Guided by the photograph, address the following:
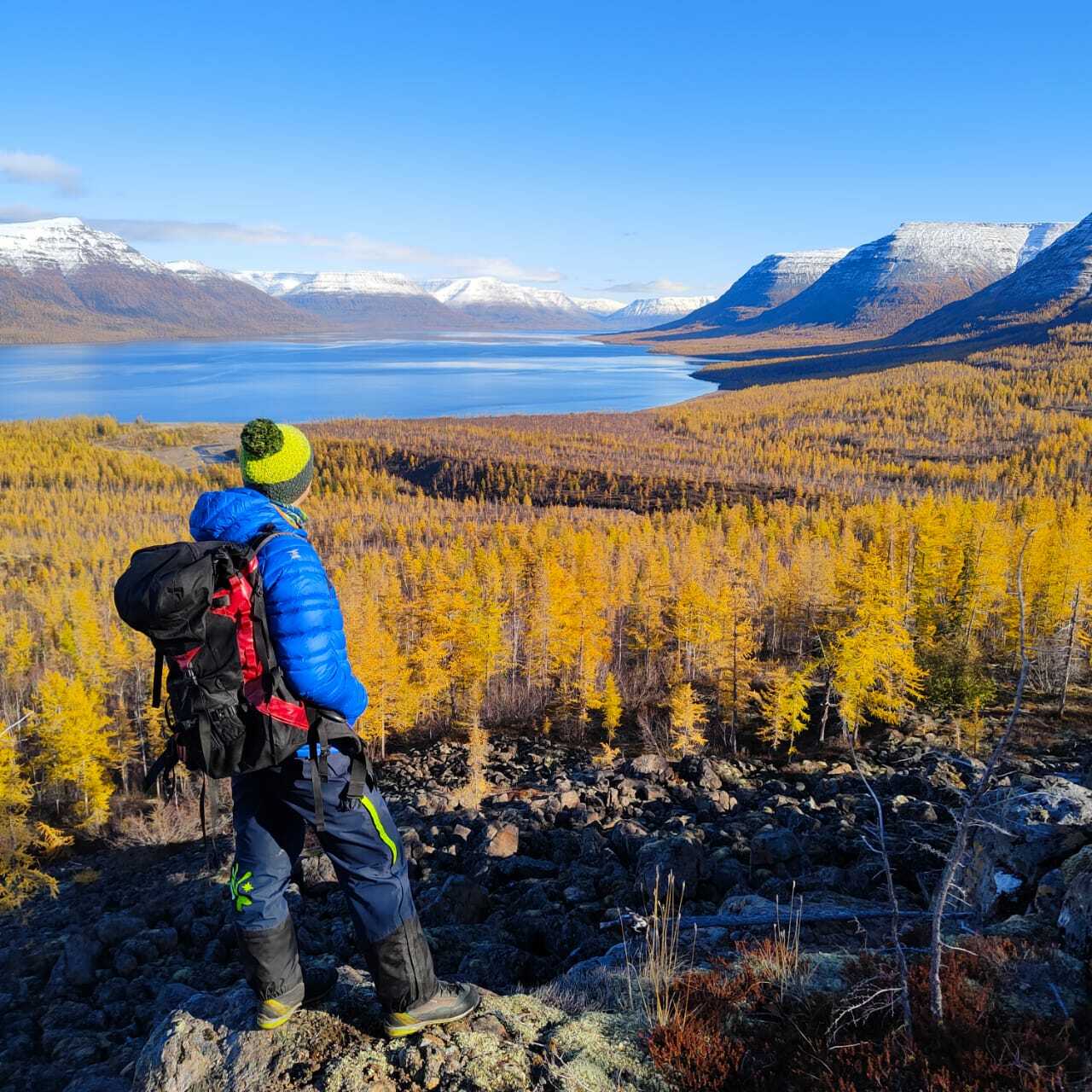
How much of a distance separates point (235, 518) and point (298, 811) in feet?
5.21

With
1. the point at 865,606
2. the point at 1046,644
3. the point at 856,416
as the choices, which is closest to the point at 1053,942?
the point at 865,606

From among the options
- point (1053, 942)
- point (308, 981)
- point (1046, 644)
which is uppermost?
point (308, 981)

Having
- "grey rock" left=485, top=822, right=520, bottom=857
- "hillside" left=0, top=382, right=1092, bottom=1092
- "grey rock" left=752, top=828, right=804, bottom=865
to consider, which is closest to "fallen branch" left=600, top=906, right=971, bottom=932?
"hillside" left=0, top=382, right=1092, bottom=1092

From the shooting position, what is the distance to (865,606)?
81.3 feet

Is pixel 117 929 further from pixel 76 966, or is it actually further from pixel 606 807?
pixel 606 807

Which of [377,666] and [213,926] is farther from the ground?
[213,926]

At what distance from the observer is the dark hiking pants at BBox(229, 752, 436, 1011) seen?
376 cm

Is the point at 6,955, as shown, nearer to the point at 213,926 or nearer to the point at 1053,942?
the point at 213,926

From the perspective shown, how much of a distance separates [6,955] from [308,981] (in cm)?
943

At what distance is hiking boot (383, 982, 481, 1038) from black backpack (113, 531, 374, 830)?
129cm

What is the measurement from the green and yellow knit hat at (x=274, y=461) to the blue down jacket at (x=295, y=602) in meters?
0.16

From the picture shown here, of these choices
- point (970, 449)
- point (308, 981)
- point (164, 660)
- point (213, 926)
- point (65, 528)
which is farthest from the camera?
point (970, 449)

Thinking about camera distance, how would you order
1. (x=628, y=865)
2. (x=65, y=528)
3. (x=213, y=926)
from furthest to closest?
(x=65, y=528) < (x=628, y=865) < (x=213, y=926)

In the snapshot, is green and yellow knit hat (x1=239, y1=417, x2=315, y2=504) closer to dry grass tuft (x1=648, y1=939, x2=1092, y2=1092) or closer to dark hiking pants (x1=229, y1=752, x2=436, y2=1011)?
dark hiking pants (x1=229, y1=752, x2=436, y2=1011)
